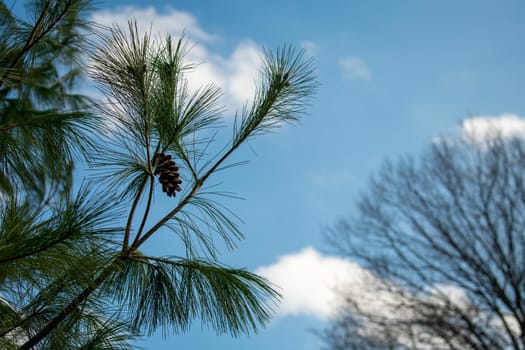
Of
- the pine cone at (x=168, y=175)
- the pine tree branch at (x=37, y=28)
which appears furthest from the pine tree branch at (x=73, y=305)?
the pine tree branch at (x=37, y=28)

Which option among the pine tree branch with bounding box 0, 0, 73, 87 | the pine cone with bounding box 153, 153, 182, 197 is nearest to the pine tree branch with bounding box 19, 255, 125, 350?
the pine cone with bounding box 153, 153, 182, 197

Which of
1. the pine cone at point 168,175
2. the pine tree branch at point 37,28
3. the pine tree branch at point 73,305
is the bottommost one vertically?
the pine tree branch at point 73,305

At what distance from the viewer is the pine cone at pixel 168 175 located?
1.22 metres

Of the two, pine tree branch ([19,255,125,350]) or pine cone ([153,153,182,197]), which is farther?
pine cone ([153,153,182,197])

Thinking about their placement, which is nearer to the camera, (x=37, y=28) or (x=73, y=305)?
(x=73, y=305)

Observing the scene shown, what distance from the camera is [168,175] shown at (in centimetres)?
123

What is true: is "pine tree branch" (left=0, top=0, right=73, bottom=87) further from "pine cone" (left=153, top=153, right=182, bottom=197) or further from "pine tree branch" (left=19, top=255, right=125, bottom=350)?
"pine tree branch" (left=19, top=255, right=125, bottom=350)

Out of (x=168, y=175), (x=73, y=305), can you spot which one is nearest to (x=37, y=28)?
(x=168, y=175)

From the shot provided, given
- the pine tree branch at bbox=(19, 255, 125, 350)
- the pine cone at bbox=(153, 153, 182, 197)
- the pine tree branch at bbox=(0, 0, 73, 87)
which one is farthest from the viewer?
the pine tree branch at bbox=(0, 0, 73, 87)

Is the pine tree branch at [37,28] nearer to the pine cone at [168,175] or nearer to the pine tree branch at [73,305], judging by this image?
the pine cone at [168,175]

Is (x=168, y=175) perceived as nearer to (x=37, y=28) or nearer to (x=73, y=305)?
(x=73, y=305)

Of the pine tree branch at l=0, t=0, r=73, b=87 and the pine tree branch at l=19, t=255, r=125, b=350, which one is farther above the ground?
the pine tree branch at l=0, t=0, r=73, b=87

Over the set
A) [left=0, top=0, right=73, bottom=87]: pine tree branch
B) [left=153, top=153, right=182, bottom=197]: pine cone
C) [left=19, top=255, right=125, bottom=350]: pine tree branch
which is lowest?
[left=19, top=255, right=125, bottom=350]: pine tree branch

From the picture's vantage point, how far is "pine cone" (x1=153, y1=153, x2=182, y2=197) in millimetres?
1221
